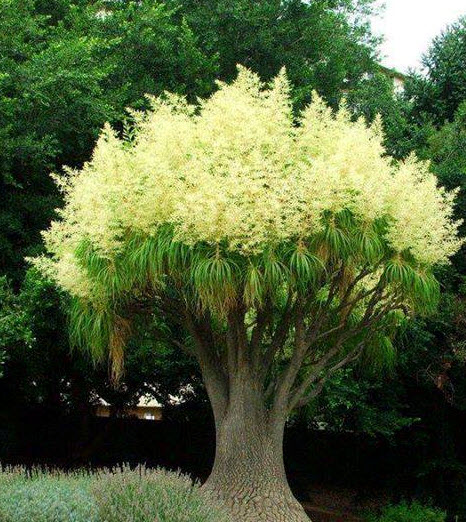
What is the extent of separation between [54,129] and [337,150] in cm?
596

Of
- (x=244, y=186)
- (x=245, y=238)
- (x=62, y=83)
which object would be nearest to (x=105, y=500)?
(x=245, y=238)

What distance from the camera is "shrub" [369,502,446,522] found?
45.2 feet

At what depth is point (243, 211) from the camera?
868 centimetres

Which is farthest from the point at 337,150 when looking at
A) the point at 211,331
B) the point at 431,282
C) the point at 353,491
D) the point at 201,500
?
the point at 353,491

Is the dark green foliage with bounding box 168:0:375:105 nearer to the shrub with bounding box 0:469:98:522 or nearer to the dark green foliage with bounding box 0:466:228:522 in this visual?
the dark green foliage with bounding box 0:466:228:522

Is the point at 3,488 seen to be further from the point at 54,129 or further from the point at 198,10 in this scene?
the point at 198,10

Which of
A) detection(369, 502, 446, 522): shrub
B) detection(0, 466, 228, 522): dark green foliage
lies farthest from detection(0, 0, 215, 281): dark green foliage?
detection(369, 502, 446, 522): shrub

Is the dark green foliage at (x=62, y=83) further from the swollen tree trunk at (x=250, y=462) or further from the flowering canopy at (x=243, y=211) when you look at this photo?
the swollen tree trunk at (x=250, y=462)

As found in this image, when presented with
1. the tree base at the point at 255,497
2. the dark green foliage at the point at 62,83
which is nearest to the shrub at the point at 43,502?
the tree base at the point at 255,497

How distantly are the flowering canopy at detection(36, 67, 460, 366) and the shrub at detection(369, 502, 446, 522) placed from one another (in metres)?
6.01

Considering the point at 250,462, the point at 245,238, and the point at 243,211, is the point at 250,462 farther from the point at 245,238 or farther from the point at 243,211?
the point at 243,211

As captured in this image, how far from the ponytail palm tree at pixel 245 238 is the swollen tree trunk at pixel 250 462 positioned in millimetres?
17

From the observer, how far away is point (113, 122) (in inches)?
577

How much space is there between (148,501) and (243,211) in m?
3.60
